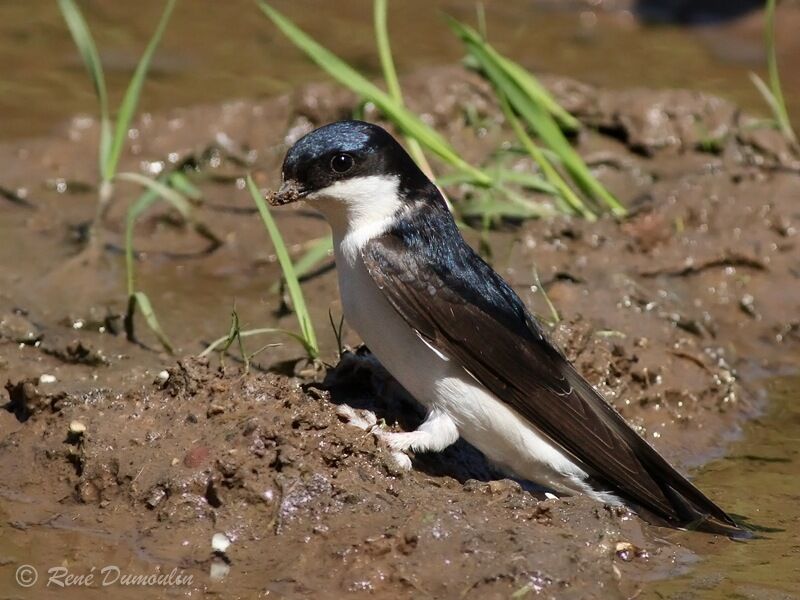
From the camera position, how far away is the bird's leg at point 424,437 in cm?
444

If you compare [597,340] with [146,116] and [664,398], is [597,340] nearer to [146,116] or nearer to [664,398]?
[664,398]

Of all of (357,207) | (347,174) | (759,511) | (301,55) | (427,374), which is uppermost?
(347,174)

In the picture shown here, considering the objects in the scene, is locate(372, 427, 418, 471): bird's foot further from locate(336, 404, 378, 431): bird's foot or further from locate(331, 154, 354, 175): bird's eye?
locate(331, 154, 354, 175): bird's eye

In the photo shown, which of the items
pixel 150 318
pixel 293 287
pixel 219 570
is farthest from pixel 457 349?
pixel 150 318

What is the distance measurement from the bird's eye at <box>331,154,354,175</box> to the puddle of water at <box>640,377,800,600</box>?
1583 millimetres

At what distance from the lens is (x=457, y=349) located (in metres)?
4.48

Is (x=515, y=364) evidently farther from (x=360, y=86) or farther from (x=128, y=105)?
(x=128, y=105)

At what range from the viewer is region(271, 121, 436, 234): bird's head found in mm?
4578

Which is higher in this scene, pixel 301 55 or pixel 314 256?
pixel 314 256

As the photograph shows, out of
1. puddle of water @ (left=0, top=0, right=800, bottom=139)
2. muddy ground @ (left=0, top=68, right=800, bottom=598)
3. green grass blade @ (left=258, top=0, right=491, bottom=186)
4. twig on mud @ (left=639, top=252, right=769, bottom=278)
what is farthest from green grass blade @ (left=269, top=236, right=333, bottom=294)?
puddle of water @ (left=0, top=0, right=800, bottom=139)

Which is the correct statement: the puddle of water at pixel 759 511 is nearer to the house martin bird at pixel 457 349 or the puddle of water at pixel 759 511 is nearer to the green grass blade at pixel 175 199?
the house martin bird at pixel 457 349

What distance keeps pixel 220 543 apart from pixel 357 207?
116cm

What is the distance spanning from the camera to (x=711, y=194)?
22.1 feet

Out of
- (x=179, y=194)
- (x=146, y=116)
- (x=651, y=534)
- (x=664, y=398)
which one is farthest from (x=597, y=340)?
(x=146, y=116)
